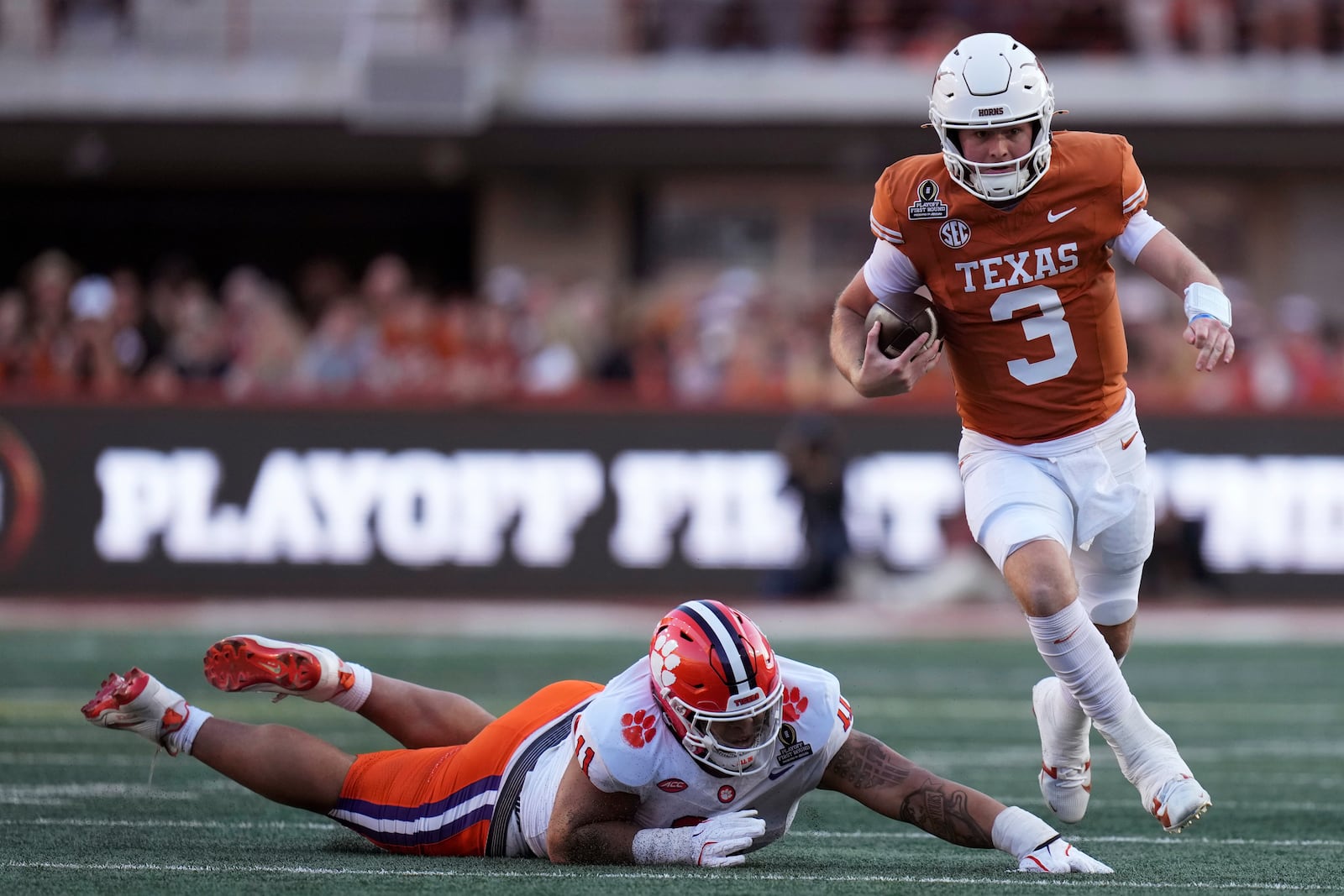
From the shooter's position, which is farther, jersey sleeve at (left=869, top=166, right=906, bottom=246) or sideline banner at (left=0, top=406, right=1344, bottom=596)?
sideline banner at (left=0, top=406, right=1344, bottom=596)

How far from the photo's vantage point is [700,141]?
1880 centimetres

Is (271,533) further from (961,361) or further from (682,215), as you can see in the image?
(961,361)

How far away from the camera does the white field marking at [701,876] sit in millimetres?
4473

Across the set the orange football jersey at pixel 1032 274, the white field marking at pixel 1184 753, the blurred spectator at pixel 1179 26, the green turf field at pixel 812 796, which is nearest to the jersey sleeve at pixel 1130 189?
the orange football jersey at pixel 1032 274

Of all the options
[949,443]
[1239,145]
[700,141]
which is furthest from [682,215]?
[949,443]

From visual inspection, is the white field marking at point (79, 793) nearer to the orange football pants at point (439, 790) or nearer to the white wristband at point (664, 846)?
the orange football pants at point (439, 790)

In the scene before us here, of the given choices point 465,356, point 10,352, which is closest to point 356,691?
point 465,356

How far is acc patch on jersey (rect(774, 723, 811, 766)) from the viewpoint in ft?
15.1

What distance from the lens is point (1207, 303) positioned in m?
4.93

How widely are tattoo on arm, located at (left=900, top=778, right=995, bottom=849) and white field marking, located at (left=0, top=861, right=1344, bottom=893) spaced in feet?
0.38

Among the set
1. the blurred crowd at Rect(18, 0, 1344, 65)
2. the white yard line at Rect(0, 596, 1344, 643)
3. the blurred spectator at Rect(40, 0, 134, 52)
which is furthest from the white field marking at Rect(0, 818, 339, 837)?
the blurred spectator at Rect(40, 0, 134, 52)

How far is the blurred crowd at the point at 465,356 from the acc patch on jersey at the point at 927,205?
349 inches

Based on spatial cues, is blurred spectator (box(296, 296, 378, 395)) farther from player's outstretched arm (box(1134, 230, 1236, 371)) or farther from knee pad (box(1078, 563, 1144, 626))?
player's outstretched arm (box(1134, 230, 1236, 371))

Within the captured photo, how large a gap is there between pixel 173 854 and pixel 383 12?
49.4 feet
